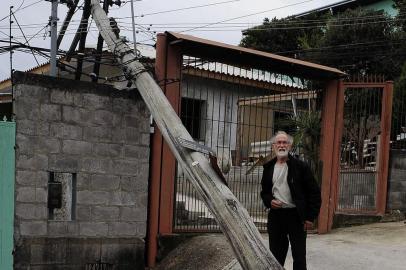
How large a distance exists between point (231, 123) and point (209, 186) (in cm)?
280

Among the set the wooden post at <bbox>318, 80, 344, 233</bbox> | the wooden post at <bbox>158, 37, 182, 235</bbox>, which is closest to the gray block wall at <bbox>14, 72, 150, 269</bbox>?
the wooden post at <bbox>158, 37, 182, 235</bbox>

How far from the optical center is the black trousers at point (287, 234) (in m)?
4.41

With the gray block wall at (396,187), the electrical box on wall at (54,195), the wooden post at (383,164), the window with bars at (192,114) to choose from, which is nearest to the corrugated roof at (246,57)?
the window with bars at (192,114)

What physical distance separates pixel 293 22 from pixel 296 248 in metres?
19.2

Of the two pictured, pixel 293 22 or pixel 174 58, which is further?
pixel 293 22

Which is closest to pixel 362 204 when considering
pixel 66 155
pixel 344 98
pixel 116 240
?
pixel 344 98

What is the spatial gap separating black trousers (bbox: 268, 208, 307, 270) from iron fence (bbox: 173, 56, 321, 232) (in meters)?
1.92

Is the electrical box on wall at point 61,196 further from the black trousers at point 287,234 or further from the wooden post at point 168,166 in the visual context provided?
the black trousers at point 287,234

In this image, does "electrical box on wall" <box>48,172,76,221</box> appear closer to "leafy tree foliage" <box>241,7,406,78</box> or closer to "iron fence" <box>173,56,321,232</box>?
"iron fence" <box>173,56,321,232</box>

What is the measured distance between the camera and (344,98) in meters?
8.40

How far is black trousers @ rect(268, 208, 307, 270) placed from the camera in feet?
14.5

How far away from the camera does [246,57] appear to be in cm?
712

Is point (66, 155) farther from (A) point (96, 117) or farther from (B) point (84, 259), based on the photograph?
(B) point (84, 259)

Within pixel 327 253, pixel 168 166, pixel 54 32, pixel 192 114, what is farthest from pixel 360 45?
pixel 168 166
